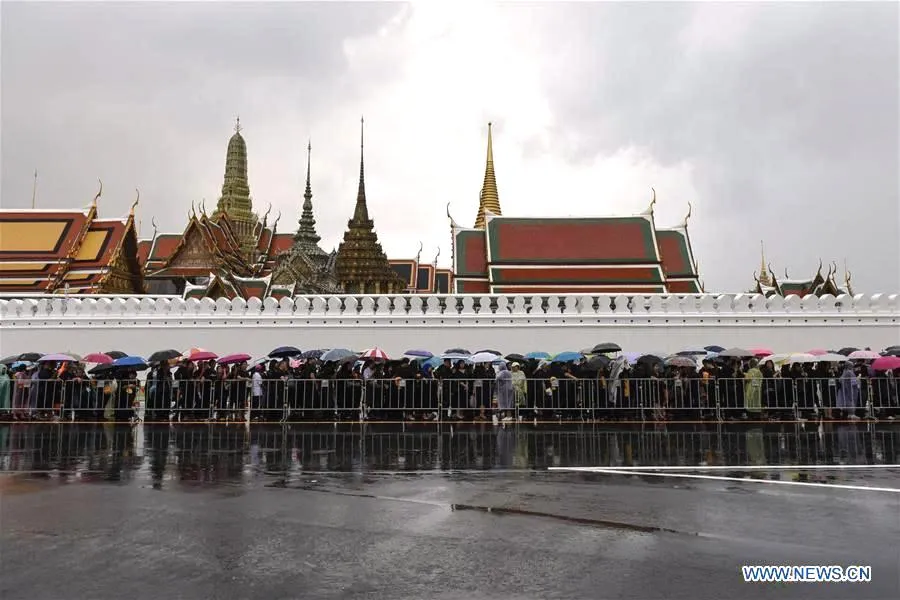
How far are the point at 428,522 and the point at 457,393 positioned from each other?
29.5ft

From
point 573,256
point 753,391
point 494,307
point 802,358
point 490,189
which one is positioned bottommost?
point 753,391

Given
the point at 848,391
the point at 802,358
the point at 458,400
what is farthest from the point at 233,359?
the point at 848,391

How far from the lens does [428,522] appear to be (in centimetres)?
535

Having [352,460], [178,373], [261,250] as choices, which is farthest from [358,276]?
[352,460]

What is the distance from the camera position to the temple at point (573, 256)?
24734 mm

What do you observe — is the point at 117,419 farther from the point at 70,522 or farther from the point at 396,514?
the point at 396,514

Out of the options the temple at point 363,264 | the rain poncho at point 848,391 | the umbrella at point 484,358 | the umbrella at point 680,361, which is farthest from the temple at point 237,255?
the rain poncho at point 848,391

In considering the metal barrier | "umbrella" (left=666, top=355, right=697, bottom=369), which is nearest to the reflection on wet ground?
the metal barrier

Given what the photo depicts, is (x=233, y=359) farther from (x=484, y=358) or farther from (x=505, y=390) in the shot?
(x=505, y=390)

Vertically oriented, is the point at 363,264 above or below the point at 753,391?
above

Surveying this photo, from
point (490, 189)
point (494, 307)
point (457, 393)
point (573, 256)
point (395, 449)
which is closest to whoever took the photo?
point (395, 449)

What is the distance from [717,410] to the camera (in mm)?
13688

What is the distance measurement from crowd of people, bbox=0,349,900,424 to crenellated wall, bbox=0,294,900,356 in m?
4.14

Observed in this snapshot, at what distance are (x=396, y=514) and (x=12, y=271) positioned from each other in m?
26.0
